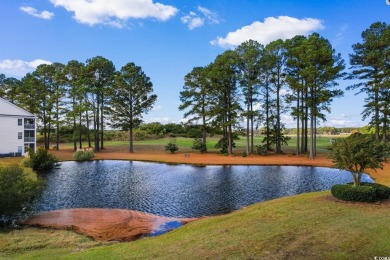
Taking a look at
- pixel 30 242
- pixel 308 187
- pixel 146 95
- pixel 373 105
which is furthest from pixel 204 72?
pixel 30 242

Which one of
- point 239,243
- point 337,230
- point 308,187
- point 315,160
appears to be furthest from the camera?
point 315,160

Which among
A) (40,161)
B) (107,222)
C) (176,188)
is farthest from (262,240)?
(40,161)

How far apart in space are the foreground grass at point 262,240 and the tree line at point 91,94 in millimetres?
40378

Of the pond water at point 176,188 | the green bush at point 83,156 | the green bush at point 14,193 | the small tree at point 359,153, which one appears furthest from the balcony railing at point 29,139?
the small tree at point 359,153

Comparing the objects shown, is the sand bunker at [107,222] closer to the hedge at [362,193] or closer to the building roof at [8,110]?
the hedge at [362,193]

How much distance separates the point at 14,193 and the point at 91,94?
40.8m

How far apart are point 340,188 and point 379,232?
4.98m

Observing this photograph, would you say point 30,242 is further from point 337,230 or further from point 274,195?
point 274,195

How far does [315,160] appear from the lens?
37781 millimetres

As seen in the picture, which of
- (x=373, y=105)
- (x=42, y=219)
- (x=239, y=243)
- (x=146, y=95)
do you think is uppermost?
(x=146, y=95)

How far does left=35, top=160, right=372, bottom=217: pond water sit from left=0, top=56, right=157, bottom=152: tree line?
2187 centimetres

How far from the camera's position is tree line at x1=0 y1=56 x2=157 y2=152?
5094cm

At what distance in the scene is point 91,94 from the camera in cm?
5212

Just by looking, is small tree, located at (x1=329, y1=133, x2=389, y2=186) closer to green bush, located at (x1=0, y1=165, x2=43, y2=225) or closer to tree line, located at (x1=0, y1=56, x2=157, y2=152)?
green bush, located at (x1=0, y1=165, x2=43, y2=225)
